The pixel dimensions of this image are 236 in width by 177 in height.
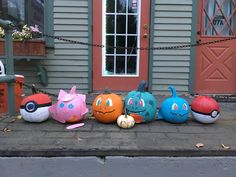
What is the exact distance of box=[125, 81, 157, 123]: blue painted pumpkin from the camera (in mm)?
4070

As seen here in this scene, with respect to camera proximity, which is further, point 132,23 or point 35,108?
point 132,23

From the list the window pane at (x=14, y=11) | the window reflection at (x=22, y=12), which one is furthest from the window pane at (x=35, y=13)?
the window pane at (x=14, y=11)

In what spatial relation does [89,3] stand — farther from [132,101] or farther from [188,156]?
[188,156]

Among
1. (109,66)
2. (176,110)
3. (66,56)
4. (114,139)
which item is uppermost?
(66,56)

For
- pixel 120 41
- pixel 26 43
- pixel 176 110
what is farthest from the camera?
pixel 120 41

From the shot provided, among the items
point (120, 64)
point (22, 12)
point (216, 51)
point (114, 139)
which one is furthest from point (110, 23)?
point (114, 139)

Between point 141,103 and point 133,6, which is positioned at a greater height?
point 133,6

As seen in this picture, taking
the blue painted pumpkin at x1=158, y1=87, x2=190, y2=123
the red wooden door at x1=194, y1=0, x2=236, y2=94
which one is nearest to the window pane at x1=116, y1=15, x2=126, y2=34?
the red wooden door at x1=194, y1=0, x2=236, y2=94

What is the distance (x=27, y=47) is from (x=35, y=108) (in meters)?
2.06

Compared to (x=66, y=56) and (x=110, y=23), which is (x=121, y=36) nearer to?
(x=110, y=23)

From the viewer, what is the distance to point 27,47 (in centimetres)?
585

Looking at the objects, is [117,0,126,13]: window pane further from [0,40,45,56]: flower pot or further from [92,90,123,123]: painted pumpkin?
[92,90,123,123]: painted pumpkin

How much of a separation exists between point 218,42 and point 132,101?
2.88m

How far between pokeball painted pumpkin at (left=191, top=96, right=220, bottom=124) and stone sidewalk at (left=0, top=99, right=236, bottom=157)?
3.5 inches
